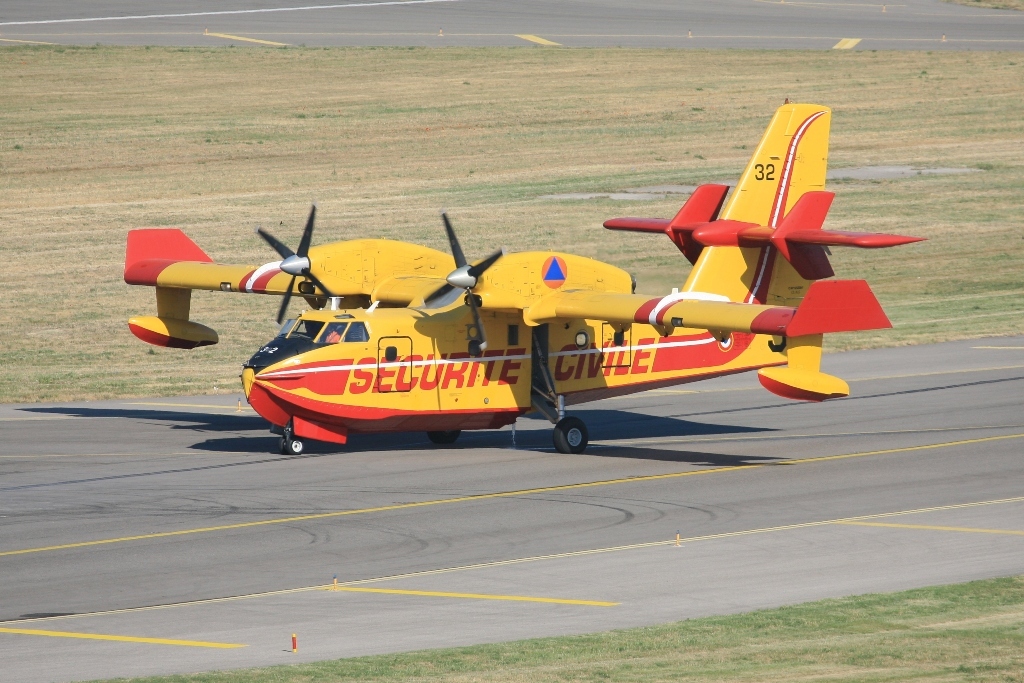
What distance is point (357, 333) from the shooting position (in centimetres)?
2941

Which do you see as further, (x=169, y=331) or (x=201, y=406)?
(x=201, y=406)

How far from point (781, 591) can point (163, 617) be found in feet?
25.3

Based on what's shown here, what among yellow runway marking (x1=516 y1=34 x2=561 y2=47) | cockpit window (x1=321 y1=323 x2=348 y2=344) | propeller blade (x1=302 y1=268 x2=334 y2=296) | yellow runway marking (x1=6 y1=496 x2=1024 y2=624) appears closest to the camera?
yellow runway marking (x1=6 y1=496 x2=1024 y2=624)

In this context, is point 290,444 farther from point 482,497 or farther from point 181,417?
point 181,417

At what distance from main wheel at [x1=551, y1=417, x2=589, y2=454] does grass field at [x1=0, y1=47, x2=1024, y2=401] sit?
12112 mm

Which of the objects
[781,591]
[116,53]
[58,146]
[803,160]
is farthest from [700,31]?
[781,591]

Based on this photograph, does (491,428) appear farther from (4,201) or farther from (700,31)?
(700,31)

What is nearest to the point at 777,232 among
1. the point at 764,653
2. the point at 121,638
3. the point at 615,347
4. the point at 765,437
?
the point at 615,347

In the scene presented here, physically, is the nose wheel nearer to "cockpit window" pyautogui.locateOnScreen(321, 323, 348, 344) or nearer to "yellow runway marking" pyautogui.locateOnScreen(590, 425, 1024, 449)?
"cockpit window" pyautogui.locateOnScreen(321, 323, 348, 344)

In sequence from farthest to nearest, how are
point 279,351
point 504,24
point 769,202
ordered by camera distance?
1. point 504,24
2. point 769,202
3. point 279,351

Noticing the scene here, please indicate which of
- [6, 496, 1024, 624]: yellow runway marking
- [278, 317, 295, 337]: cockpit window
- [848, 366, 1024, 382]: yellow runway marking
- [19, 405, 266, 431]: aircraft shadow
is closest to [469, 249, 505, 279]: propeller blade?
[278, 317, 295, 337]: cockpit window

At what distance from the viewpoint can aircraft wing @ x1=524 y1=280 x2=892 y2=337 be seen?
24984 millimetres

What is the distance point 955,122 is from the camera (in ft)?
244

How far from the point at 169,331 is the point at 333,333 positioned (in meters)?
7.39
